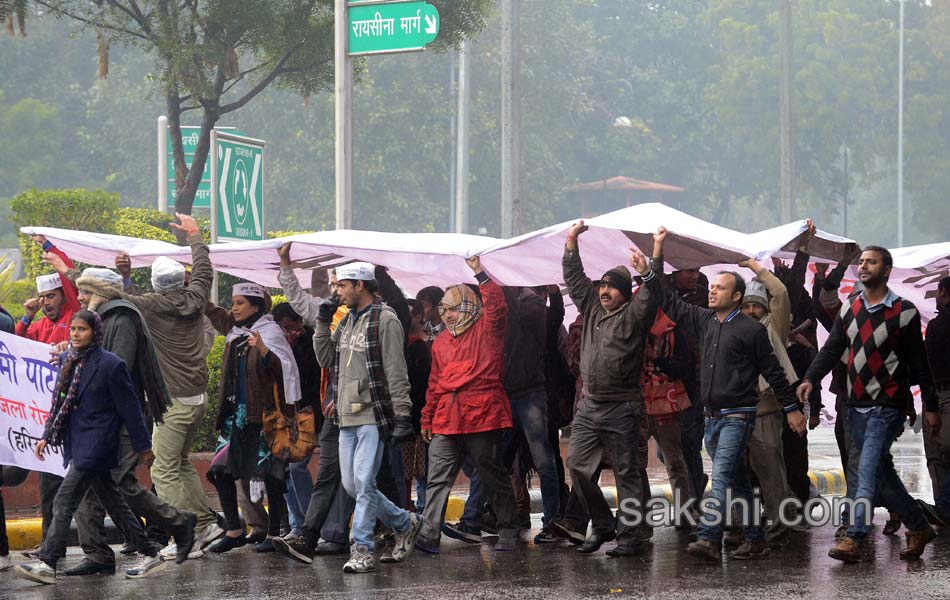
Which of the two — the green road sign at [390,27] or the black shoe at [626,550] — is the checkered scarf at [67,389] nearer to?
the black shoe at [626,550]

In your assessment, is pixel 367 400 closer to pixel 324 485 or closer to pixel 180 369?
pixel 324 485

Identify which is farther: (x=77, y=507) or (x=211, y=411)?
(x=211, y=411)

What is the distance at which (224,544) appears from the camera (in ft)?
30.7

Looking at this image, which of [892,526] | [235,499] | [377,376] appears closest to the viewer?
[377,376]

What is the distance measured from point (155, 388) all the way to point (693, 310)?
10.8 feet

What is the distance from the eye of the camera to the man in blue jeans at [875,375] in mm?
8359

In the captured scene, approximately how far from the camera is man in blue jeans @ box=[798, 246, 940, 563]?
836 centimetres

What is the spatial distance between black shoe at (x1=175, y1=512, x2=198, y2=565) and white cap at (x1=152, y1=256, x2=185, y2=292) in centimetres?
148

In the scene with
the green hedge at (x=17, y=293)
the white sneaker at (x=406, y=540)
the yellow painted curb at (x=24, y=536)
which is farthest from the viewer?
the green hedge at (x=17, y=293)

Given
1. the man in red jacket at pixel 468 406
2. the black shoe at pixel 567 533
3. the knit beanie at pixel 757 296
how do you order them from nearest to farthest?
the knit beanie at pixel 757 296, the man in red jacket at pixel 468 406, the black shoe at pixel 567 533

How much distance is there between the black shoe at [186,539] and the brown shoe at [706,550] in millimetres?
2948

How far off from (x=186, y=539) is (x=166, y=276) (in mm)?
1684

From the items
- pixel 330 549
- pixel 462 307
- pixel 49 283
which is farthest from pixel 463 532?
pixel 49 283

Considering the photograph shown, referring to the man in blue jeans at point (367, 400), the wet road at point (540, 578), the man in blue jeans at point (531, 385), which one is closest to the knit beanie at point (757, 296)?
the man in blue jeans at point (531, 385)
